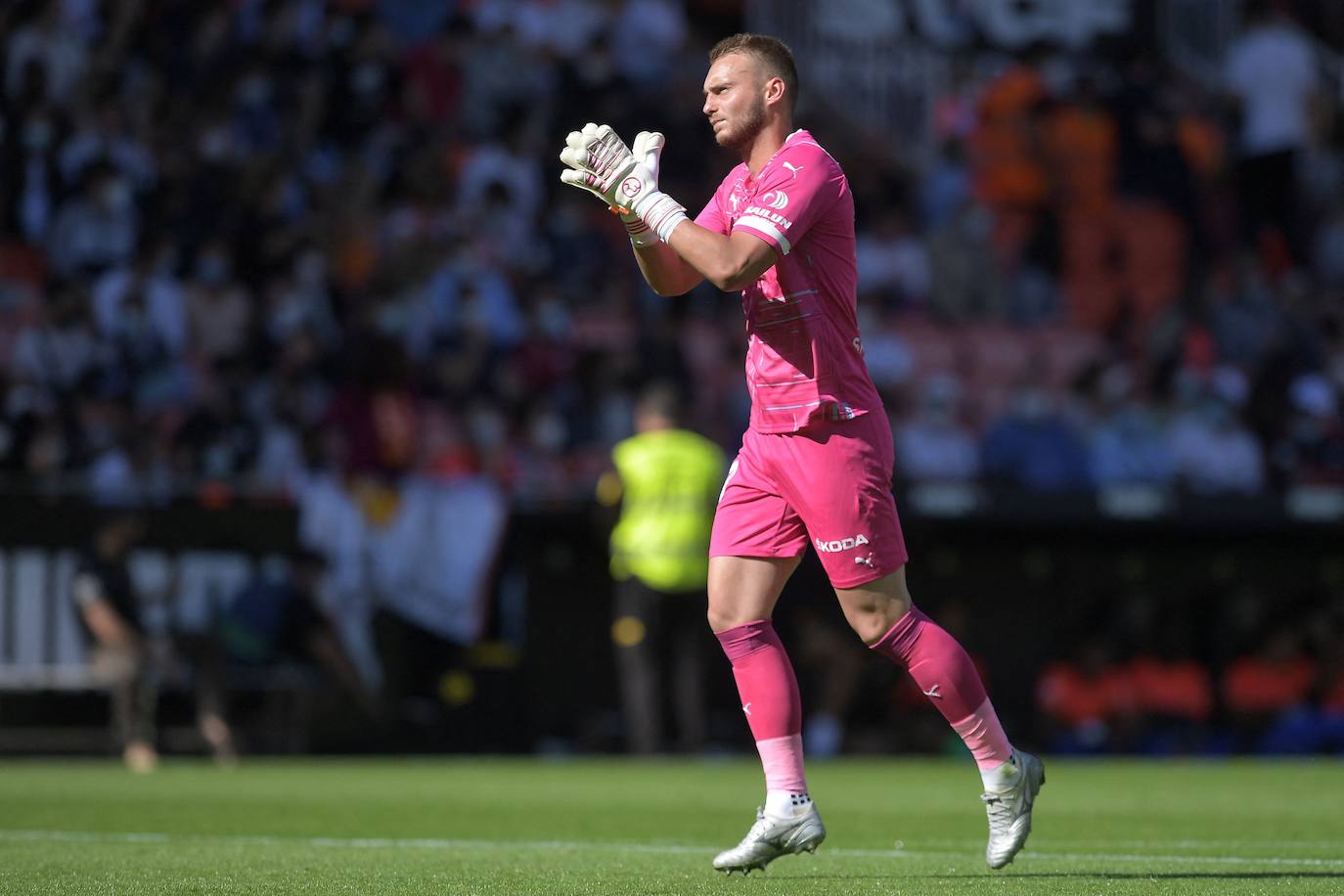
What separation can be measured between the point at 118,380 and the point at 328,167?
10.2 ft

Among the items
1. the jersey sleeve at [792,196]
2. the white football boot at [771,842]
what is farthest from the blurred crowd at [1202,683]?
the jersey sleeve at [792,196]

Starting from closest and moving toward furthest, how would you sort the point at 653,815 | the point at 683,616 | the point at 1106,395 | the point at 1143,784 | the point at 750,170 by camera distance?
the point at 750,170, the point at 653,815, the point at 1143,784, the point at 683,616, the point at 1106,395

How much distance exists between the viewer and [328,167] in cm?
1656

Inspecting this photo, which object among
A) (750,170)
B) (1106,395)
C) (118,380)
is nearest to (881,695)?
(1106,395)

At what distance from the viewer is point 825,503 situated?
563 centimetres

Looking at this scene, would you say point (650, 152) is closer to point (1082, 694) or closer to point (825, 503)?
point (825, 503)

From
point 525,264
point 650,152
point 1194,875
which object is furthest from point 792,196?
point 525,264

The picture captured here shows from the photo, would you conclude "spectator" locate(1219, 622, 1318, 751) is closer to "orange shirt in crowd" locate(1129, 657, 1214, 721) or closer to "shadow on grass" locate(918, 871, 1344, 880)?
"orange shirt in crowd" locate(1129, 657, 1214, 721)

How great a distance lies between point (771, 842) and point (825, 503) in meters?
0.93

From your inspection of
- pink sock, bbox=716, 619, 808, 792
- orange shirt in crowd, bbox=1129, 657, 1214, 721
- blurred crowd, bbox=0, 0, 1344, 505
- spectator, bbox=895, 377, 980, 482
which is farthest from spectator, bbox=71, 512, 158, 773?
pink sock, bbox=716, 619, 808, 792

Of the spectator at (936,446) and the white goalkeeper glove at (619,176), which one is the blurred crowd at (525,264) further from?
the white goalkeeper glove at (619,176)

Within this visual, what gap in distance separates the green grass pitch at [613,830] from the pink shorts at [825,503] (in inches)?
35.0

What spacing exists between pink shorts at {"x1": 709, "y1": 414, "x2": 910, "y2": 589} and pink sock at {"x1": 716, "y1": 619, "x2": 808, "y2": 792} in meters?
0.24

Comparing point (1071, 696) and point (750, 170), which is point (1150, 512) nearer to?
point (1071, 696)
